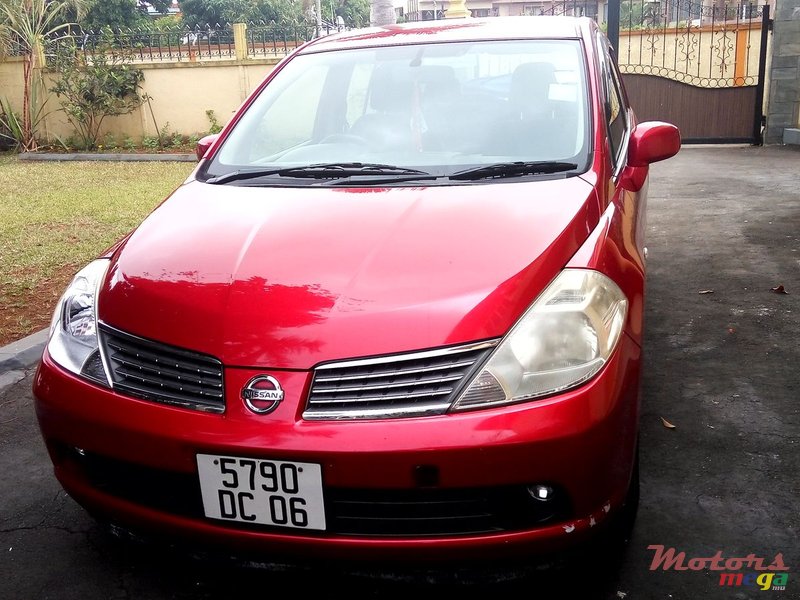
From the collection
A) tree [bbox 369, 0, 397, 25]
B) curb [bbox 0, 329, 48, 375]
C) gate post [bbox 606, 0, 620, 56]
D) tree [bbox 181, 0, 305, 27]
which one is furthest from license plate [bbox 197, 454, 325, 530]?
tree [bbox 181, 0, 305, 27]

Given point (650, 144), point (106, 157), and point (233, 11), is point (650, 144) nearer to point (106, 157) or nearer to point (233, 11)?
point (106, 157)

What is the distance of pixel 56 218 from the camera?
8383 millimetres

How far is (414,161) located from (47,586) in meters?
1.79

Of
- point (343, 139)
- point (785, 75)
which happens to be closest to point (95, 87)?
point (785, 75)

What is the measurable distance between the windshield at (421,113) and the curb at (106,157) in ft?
35.2

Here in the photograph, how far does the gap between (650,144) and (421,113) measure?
86 cm

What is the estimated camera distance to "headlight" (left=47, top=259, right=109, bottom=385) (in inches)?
89.7

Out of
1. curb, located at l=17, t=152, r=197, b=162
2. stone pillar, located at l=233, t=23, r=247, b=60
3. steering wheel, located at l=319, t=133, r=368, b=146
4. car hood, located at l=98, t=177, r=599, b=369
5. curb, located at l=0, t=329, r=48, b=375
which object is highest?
stone pillar, located at l=233, t=23, r=247, b=60

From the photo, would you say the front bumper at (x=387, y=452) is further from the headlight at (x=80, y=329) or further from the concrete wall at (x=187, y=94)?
the concrete wall at (x=187, y=94)

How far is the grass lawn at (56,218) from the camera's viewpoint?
5.52m

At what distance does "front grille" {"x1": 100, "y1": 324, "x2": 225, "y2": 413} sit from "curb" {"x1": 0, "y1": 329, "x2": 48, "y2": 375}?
93.2 inches

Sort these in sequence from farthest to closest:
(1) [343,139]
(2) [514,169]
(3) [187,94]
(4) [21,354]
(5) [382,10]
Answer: (3) [187,94], (5) [382,10], (4) [21,354], (1) [343,139], (2) [514,169]

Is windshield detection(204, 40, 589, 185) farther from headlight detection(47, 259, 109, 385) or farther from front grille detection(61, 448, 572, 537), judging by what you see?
front grille detection(61, 448, 572, 537)

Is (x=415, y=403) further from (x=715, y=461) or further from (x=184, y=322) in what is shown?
(x=715, y=461)
